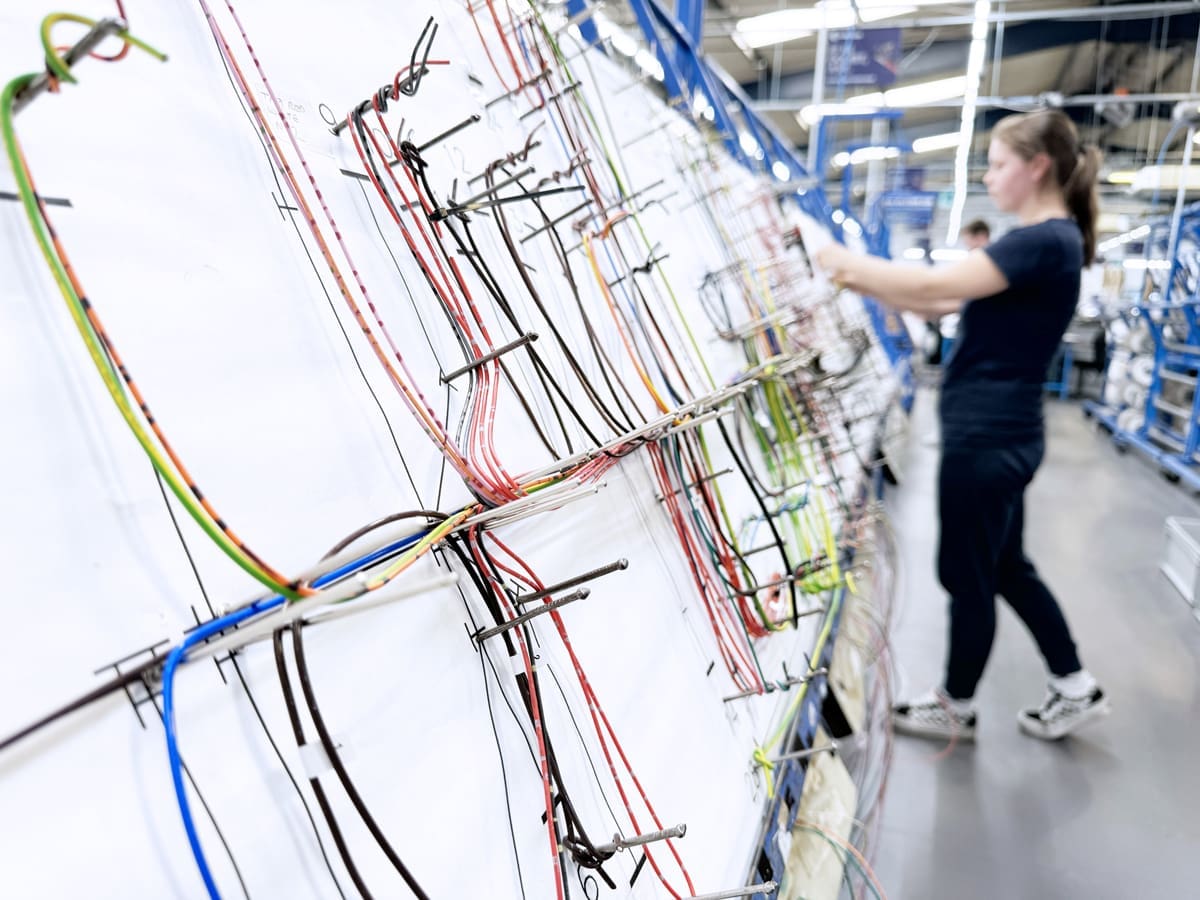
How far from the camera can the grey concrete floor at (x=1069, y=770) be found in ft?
4.66

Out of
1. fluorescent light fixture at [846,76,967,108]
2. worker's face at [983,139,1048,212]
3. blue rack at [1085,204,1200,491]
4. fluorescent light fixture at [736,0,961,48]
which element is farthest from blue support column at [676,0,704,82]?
fluorescent light fixture at [846,76,967,108]

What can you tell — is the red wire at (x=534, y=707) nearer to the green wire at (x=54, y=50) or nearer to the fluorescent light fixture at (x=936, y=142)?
the green wire at (x=54, y=50)

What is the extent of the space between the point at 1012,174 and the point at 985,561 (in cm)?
85

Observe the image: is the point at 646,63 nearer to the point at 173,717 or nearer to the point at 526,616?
the point at 526,616

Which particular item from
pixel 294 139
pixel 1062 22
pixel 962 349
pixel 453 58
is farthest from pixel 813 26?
pixel 294 139

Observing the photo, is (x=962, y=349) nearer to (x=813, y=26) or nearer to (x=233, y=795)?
(x=233, y=795)

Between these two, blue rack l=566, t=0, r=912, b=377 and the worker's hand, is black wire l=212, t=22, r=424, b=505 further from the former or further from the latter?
the worker's hand

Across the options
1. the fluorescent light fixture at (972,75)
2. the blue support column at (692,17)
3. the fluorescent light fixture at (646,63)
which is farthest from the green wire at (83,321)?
the fluorescent light fixture at (972,75)

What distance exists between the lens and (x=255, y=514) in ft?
1.45

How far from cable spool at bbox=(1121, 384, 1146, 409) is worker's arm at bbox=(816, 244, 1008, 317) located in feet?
16.6

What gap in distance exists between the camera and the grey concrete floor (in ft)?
4.66

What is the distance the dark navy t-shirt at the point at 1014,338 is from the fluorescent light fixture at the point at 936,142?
10.8 m

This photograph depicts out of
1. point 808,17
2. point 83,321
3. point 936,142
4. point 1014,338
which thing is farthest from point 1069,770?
point 936,142

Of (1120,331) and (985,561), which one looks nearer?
(985,561)
